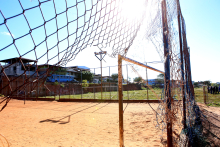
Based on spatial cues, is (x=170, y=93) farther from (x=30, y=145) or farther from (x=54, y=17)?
(x=30, y=145)

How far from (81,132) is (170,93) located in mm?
2768

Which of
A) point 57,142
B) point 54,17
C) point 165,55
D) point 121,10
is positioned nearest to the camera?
point 54,17

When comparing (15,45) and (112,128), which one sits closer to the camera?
(15,45)

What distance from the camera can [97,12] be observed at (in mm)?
1898

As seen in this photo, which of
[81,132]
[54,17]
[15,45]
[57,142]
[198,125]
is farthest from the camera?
[81,132]

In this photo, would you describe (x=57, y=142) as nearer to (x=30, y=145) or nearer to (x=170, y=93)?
(x=30, y=145)

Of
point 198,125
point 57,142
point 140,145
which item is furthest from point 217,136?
point 57,142

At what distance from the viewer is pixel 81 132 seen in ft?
12.1

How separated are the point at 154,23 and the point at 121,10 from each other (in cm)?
60

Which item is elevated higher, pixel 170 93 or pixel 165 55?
pixel 165 55

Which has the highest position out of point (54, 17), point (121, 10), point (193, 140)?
point (121, 10)

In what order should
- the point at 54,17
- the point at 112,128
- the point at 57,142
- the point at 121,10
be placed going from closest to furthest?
the point at 54,17
the point at 121,10
the point at 57,142
the point at 112,128

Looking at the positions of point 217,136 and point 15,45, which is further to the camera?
point 217,136

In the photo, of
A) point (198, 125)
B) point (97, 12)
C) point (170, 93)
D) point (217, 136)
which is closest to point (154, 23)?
point (97, 12)
